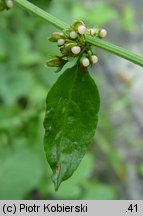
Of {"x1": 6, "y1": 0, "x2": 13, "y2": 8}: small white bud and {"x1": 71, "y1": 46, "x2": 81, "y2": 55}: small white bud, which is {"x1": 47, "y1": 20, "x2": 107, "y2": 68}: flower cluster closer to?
{"x1": 71, "y1": 46, "x2": 81, "y2": 55}: small white bud

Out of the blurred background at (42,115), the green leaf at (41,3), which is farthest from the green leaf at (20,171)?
the green leaf at (41,3)

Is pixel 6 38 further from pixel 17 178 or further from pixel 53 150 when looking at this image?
pixel 53 150

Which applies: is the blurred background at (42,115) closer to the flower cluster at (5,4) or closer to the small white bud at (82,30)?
the flower cluster at (5,4)

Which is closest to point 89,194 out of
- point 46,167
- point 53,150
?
point 46,167

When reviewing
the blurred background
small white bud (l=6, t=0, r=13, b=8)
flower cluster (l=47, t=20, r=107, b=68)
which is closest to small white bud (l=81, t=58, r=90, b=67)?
flower cluster (l=47, t=20, r=107, b=68)

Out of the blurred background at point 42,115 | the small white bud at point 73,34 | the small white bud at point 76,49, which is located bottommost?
the small white bud at point 76,49

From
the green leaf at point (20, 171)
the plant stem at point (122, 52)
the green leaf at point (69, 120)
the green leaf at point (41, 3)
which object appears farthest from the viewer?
the green leaf at point (20, 171)

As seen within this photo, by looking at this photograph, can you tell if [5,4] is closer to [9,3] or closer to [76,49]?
[9,3]

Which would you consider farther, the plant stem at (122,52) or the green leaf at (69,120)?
the green leaf at (69,120)
